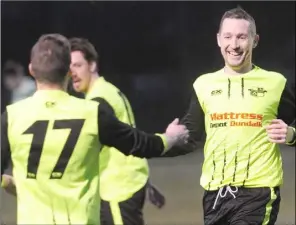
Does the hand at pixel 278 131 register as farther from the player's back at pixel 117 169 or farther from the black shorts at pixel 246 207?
the player's back at pixel 117 169

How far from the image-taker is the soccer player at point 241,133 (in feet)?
16.7

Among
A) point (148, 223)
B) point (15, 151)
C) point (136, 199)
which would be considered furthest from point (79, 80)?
point (148, 223)

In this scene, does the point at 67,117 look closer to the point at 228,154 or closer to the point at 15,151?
the point at 15,151

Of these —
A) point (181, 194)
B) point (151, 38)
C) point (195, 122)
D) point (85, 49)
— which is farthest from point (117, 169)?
point (151, 38)

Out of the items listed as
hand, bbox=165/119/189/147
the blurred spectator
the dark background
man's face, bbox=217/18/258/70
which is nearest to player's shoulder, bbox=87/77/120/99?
man's face, bbox=217/18/258/70

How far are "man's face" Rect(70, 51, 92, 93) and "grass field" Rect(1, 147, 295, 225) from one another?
277 centimetres

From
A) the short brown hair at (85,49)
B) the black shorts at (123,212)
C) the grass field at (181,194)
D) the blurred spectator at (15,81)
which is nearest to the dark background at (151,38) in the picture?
the blurred spectator at (15,81)

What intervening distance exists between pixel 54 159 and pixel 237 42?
4.80ft

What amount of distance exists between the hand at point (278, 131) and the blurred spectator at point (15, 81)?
9370 millimetres

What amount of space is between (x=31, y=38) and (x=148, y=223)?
18.0 feet

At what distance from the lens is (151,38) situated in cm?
1421

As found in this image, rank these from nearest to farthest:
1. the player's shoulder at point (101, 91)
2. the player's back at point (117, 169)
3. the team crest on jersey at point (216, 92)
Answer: the team crest on jersey at point (216, 92) → the player's shoulder at point (101, 91) → the player's back at point (117, 169)

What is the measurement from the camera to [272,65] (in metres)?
14.2

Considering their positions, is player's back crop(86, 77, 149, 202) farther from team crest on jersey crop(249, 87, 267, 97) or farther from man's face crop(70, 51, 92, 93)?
team crest on jersey crop(249, 87, 267, 97)
